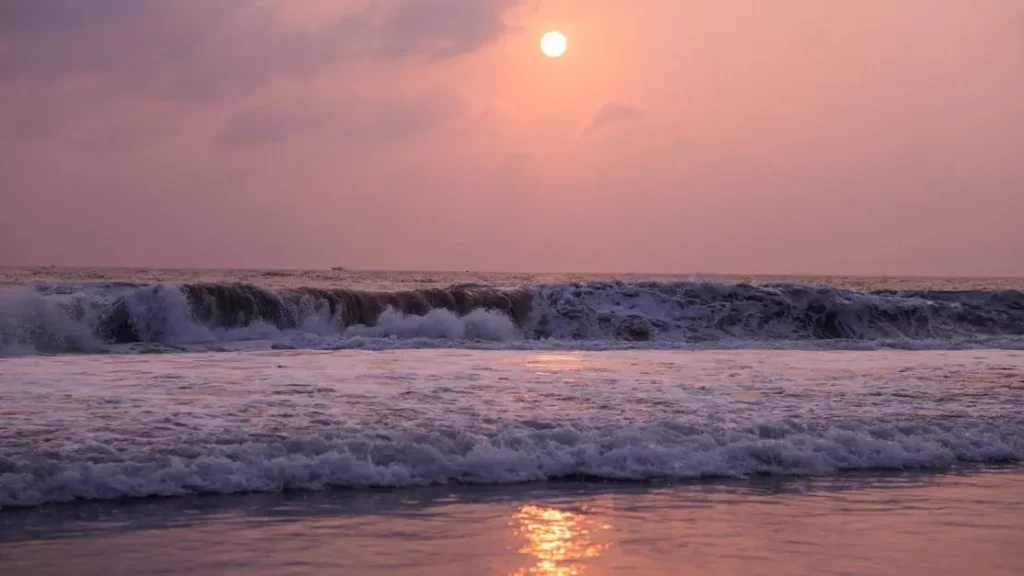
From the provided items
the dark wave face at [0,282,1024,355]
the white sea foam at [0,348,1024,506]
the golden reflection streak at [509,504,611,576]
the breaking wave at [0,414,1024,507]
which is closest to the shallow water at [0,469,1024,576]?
the golden reflection streak at [509,504,611,576]

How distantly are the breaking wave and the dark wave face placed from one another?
442 inches

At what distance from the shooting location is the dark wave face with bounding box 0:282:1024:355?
20250 millimetres

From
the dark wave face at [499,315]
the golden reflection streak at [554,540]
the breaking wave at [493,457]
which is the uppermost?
the dark wave face at [499,315]

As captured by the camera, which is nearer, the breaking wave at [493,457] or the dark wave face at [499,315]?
the breaking wave at [493,457]

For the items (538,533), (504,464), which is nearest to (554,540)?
(538,533)

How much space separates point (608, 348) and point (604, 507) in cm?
1344

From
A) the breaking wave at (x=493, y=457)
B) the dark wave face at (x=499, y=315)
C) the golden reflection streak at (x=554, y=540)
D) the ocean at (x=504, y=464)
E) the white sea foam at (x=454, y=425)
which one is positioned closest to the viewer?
the golden reflection streak at (x=554, y=540)

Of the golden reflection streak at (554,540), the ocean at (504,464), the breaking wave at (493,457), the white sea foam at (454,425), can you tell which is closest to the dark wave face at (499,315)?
the ocean at (504,464)

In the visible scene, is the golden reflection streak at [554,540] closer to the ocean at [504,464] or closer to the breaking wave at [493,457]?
the ocean at [504,464]

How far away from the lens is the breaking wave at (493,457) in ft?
24.3

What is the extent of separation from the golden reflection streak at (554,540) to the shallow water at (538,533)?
2cm

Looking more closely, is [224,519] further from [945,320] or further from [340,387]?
[945,320]

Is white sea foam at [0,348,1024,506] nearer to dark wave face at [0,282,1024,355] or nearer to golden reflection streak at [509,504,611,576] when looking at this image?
golden reflection streak at [509,504,611,576]

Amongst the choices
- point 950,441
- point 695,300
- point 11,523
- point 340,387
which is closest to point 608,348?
point 695,300
